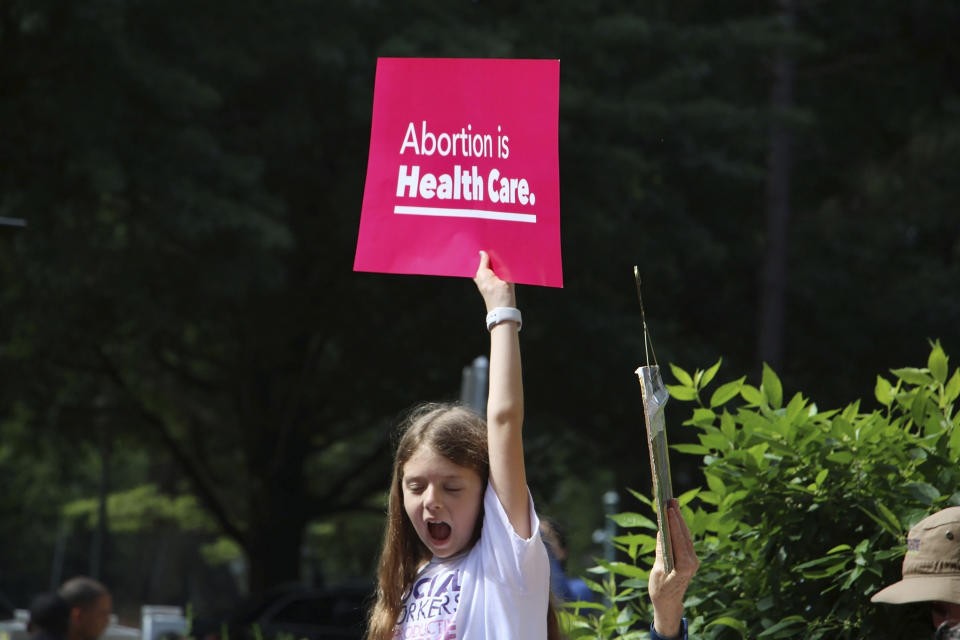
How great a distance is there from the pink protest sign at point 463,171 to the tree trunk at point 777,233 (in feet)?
44.9

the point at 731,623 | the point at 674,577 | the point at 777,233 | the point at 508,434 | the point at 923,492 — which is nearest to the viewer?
the point at 674,577

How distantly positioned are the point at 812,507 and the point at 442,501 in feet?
3.28

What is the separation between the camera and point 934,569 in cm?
280

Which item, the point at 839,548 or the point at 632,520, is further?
the point at 632,520

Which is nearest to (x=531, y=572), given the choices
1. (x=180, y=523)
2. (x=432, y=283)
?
(x=432, y=283)

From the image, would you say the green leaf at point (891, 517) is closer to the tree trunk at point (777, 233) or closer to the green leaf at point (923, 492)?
the green leaf at point (923, 492)

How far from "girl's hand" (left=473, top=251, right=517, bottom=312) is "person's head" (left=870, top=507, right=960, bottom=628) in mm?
959

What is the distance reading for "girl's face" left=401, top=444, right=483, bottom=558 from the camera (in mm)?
2660

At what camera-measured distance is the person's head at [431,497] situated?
2.67m

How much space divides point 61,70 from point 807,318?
10.0 metres

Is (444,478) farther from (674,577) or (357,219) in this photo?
(357,219)

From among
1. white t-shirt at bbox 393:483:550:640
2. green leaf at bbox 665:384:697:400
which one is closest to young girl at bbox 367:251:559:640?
white t-shirt at bbox 393:483:550:640

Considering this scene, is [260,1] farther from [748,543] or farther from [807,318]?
[748,543]

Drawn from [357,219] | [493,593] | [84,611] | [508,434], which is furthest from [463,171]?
[357,219]
